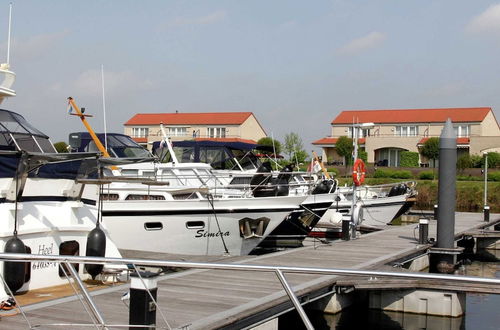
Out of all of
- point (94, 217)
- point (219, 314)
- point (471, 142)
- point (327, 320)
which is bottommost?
point (327, 320)

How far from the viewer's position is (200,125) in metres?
74.4

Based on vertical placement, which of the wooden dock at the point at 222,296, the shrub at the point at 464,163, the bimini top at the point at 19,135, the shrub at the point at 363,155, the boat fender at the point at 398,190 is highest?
the shrub at the point at 363,155

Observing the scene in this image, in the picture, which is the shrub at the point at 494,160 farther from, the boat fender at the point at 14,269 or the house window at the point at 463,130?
the boat fender at the point at 14,269

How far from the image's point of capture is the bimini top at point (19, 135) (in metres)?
10.2

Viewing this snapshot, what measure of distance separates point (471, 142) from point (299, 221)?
4733cm

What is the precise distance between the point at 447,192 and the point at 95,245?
8454 mm

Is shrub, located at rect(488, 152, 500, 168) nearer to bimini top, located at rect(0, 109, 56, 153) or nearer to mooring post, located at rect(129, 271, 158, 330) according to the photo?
bimini top, located at rect(0, 109, 56, 153)

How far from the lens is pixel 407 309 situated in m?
11.9

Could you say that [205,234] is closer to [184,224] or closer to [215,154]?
[184,224]

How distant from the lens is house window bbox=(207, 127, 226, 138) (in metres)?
74.1

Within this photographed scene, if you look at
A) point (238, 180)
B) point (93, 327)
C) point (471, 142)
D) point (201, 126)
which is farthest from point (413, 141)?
point (93, 327)

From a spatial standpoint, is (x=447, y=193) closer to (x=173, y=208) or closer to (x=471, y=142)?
(x=173, y=208)

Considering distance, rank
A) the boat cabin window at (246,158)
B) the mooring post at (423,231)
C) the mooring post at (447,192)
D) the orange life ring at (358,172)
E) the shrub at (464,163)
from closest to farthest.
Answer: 1. the mooring post at (447,192)
2. the mooring post at (423,231)
3. the orange life ring at (358,172)
4. the boat cabin window at (246,158)
5. the shrub at (464,163)

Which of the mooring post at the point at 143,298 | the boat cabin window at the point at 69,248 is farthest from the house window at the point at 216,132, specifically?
the mooring post at the point at 143,298
